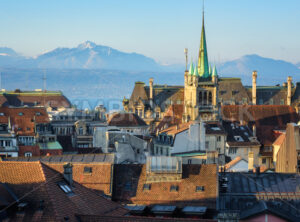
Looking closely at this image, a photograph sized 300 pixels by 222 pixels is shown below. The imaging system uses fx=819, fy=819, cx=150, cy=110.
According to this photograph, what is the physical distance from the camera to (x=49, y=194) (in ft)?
125

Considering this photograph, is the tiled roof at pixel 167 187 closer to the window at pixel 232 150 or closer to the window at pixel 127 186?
the window at pixel 127 186

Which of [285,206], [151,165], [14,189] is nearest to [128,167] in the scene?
[151,165]

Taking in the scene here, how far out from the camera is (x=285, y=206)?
52000mm

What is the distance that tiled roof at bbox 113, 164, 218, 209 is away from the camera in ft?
171

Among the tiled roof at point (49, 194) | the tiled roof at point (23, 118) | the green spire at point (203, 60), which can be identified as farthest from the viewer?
the green spire at point (203, 60)

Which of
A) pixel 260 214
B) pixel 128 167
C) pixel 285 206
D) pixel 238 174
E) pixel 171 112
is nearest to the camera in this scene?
pixel 260 214

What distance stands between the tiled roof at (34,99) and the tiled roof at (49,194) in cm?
12606

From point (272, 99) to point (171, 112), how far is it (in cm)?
4290

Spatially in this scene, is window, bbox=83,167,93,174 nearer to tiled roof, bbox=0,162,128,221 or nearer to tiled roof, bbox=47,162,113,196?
tiled roof, bbox=47,162,113,196

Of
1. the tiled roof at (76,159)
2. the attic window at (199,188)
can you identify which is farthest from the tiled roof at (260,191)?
the tiled roof at (76,159)

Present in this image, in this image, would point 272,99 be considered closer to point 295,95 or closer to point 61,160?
point 295,95

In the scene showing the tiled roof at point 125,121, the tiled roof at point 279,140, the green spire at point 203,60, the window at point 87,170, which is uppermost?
the green spire at point 203,60

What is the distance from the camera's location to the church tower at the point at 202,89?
440 ft

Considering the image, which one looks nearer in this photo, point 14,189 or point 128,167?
point 14,189
